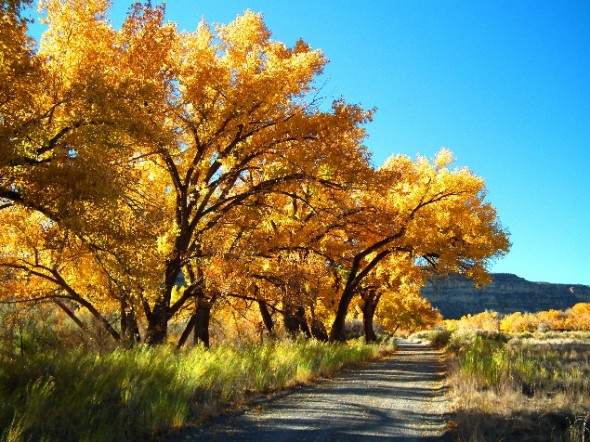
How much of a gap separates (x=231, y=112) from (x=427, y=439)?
984cm

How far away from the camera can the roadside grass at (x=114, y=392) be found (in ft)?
18.7

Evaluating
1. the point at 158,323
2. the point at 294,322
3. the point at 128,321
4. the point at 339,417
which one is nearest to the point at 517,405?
the point at 339,417

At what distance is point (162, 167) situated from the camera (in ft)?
53.3

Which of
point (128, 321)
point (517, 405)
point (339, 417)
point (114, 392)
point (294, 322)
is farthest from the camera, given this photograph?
point (294, 322)

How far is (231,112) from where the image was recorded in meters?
13.9

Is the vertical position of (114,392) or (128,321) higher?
(128,321)

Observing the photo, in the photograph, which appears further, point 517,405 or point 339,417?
point 339,417

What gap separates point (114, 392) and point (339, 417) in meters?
3.98

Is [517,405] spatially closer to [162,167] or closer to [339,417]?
[339,417]

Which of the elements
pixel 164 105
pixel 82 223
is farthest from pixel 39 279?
pixel 82 223

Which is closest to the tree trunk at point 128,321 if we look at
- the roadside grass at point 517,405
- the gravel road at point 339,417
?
the gravel road at point 339,417

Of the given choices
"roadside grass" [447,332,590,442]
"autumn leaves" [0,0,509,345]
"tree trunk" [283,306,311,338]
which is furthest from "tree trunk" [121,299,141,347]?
"roadside grass" [447,332,590,442]

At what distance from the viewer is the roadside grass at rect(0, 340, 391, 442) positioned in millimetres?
5715

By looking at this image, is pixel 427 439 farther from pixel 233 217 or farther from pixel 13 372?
pixel 233 217
